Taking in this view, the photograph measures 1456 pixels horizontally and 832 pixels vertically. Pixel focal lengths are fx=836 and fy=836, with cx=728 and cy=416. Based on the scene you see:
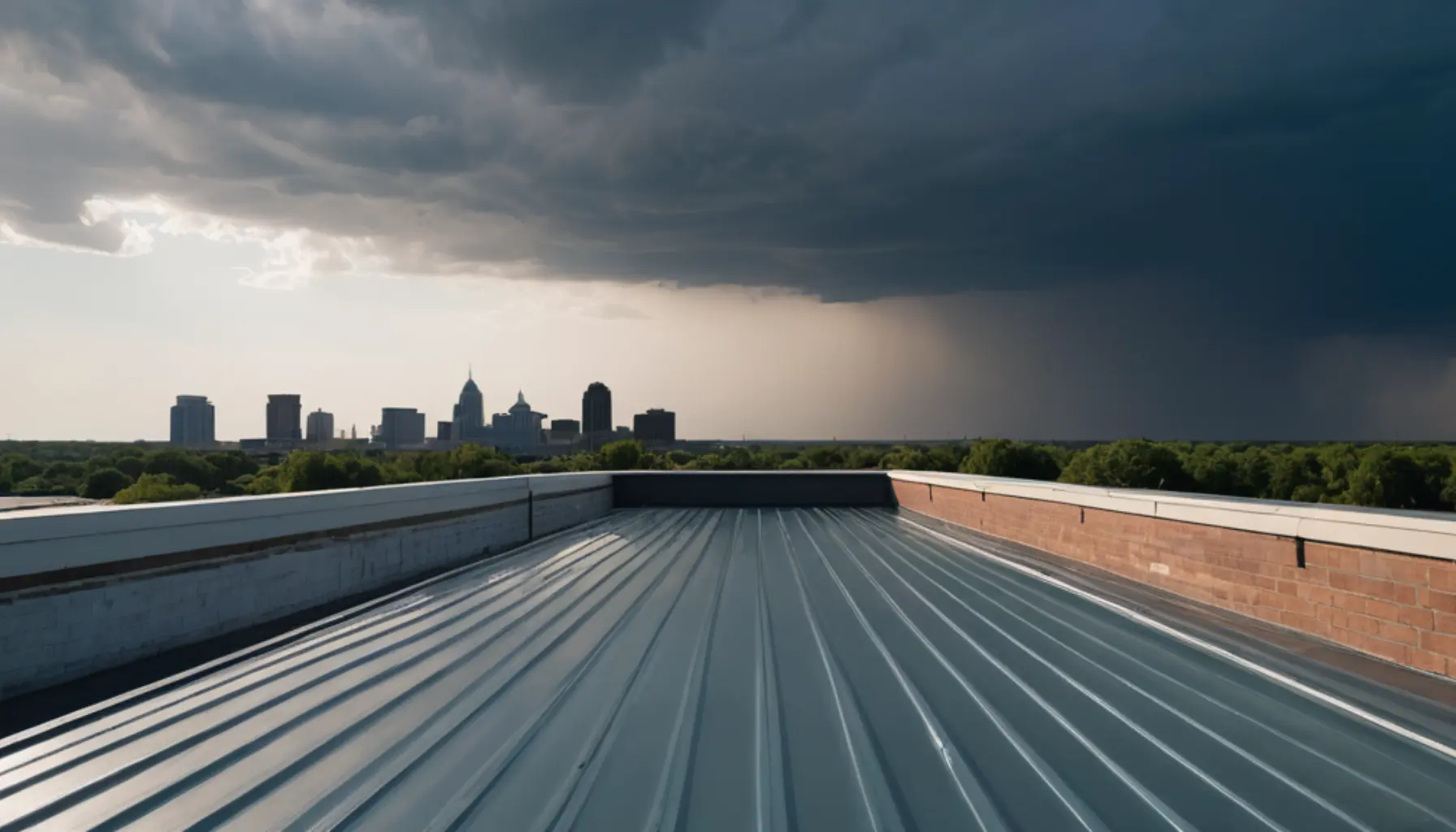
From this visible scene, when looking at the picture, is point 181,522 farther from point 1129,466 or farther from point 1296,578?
point 1129,466

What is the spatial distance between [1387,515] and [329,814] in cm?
455

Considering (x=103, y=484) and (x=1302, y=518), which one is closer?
(x=1302, y=518)

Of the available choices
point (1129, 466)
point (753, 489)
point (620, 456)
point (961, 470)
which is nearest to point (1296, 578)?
point (753, 489)

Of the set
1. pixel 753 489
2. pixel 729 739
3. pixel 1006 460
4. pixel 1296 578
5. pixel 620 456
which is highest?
pixel 620 456

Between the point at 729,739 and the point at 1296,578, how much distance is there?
3.45 metres

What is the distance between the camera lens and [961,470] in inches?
2790

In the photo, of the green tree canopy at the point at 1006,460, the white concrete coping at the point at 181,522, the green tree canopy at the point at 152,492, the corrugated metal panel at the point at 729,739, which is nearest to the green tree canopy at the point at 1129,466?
the green tree canopy at the point at 1006,460

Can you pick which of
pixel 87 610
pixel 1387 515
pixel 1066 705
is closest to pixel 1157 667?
pixel 1066 705

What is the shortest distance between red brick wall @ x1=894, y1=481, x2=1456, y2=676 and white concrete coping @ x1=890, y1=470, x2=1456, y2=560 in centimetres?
6

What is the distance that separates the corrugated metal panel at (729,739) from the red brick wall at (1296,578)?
0.71m

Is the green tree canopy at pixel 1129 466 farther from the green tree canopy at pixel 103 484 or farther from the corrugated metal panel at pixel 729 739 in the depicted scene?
the green tree canopy at pixel 103 484

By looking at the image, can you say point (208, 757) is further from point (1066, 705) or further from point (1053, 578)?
point (1053, 578)

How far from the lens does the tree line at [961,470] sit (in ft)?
184

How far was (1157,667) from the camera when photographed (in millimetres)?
4008
